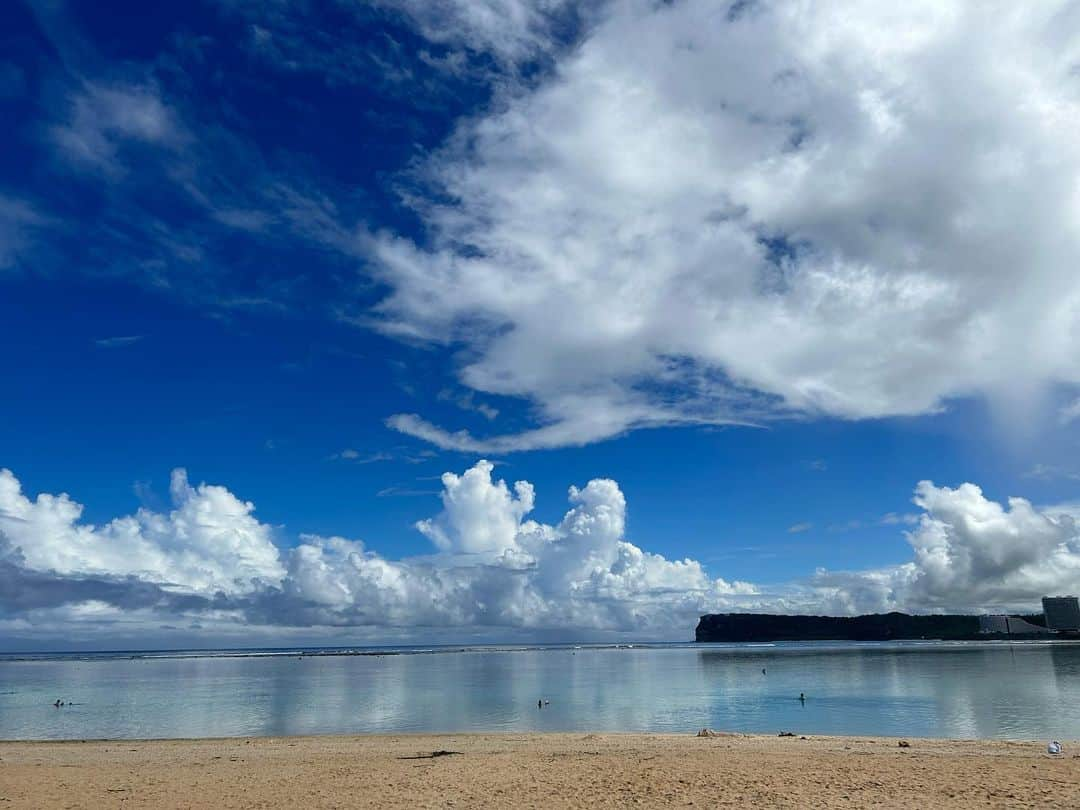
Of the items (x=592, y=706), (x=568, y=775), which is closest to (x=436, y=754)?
(x=568, y=775)

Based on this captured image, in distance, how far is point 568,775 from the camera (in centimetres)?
2550

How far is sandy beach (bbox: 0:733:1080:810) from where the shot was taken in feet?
70.1

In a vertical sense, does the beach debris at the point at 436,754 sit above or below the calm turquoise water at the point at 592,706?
above

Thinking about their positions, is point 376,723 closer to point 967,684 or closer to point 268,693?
point 268,693

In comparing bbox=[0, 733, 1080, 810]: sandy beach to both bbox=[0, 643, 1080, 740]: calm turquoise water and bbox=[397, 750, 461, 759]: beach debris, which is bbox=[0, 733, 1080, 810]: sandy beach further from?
bbox=[0, 643, 1080, 740]: calm turquoise water

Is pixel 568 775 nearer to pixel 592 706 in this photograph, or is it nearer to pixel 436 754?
pixel 436 754

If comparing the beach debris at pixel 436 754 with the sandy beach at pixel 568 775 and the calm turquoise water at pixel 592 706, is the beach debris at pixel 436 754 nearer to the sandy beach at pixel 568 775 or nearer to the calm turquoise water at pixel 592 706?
the sandy beach at pixel 568 775

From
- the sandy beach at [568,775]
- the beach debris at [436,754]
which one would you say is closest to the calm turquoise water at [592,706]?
the sandy beach at [568,775]

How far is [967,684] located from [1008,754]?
50716 millimetres

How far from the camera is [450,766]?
93.2ft

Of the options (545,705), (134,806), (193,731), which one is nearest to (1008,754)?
(134,806)

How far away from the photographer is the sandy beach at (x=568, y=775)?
70.1 feet

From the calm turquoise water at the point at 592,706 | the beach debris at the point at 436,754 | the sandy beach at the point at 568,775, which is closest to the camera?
the sandy beach at the point at 568,775

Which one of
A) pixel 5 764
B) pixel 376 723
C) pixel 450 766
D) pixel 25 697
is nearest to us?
pixel 450 766
